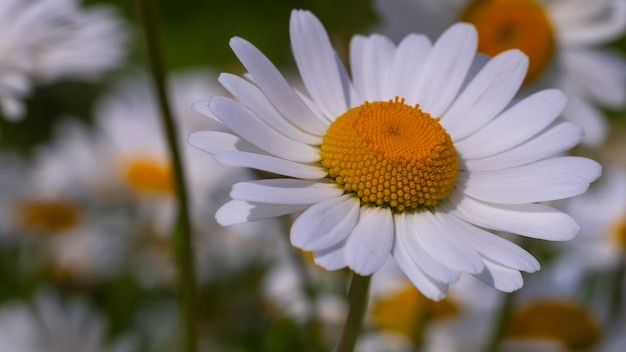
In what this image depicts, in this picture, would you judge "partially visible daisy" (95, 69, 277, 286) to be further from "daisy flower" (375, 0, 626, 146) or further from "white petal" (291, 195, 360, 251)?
"white petal" (291, 195, 360, 251)

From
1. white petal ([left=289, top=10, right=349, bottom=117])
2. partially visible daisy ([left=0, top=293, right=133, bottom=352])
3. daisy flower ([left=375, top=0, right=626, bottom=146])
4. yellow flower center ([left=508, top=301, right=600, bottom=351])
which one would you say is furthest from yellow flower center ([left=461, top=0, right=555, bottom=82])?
partially visible daisy ([left=0, top=293, right=133, bottom=352])

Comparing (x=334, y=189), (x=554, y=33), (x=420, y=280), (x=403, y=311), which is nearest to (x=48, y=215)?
(x=403, y=311)

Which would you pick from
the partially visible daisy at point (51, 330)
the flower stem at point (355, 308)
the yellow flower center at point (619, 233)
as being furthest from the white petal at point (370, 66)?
the yellow flower center at point (619, 233)

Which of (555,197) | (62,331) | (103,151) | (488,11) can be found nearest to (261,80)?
(555,197)

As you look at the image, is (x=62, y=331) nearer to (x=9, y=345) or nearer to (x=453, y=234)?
(x=9, y=345)

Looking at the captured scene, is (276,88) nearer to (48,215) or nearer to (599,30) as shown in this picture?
(599,30)

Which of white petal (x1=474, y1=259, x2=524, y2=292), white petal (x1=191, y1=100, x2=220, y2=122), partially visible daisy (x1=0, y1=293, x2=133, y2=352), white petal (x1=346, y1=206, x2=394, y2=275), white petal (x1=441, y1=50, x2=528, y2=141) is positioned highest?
white petal (x1=191, y1=100, x2=220, y2=122)
